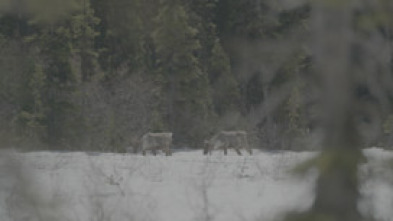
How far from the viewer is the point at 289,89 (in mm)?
3311

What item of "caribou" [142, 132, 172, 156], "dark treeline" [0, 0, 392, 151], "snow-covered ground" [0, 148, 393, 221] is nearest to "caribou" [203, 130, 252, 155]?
"caribou" [142, 132, 172, 156]

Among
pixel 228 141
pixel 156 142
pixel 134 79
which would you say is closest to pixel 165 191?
pixel 156 142

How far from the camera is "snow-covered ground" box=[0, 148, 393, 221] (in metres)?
4.26

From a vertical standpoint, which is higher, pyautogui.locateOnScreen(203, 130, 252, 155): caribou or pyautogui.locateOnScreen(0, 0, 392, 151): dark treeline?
pyautogui.locateOnScreen(0, 0, 392, 151): dark treeline

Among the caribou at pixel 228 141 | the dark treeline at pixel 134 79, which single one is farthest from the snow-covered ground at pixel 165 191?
the dark treeline at pixel 134 79

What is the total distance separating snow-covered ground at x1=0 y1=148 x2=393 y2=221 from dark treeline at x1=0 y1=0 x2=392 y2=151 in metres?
12.6

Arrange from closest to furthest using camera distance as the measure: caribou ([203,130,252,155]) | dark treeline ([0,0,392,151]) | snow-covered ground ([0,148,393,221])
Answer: snow-covered ground ([0,148,393,221]), caribou ([203,130,252,155]), dark treeline ([0,0,392,151])

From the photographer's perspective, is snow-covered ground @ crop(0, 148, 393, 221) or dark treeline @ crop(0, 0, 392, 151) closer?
snow-covered ground @ crop(0, 148, 393, 221)

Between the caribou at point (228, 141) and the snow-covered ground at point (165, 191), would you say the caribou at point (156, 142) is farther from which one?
the snow-covered ground at point (165, 191)

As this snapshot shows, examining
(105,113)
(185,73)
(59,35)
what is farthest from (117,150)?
(185,73)

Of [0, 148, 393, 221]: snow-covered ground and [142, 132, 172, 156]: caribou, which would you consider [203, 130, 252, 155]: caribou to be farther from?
[0, 148, 393, 221]: snow-covered ground

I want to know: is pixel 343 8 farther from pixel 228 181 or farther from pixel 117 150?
pixel 117 150

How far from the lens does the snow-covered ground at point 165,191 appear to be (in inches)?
168

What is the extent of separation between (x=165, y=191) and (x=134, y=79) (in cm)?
1919
